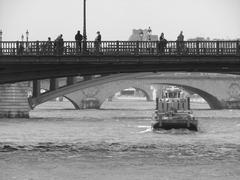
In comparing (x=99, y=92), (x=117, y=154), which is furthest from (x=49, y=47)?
(x=99, y=92)

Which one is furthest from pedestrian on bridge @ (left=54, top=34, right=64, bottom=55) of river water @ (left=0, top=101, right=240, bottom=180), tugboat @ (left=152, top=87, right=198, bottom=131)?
tugboat @ (left=152, top=87, right=198, bottom=131)

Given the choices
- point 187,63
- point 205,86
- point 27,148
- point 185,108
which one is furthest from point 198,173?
point 205,86

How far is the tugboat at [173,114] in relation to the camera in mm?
76812

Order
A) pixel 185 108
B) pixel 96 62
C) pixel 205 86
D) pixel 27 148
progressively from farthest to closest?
pixel 205 86 → pixel 185 108 → pixel 27 148 → pixel 96 62

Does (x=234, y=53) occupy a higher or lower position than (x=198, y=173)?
higher

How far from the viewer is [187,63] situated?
47.3 metres

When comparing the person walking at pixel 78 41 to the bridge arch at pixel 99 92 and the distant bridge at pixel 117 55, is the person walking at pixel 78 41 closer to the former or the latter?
the distant bridge at pixel 117 55

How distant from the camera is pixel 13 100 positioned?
347 ft

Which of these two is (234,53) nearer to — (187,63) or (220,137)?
(187,63)

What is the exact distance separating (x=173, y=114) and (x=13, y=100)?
106 ft

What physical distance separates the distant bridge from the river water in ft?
18.8

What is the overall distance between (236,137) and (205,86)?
76316 mm

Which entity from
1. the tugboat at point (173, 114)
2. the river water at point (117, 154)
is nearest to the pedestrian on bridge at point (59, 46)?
the river water at point (117, 154)

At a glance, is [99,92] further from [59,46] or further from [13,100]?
[59,46]
